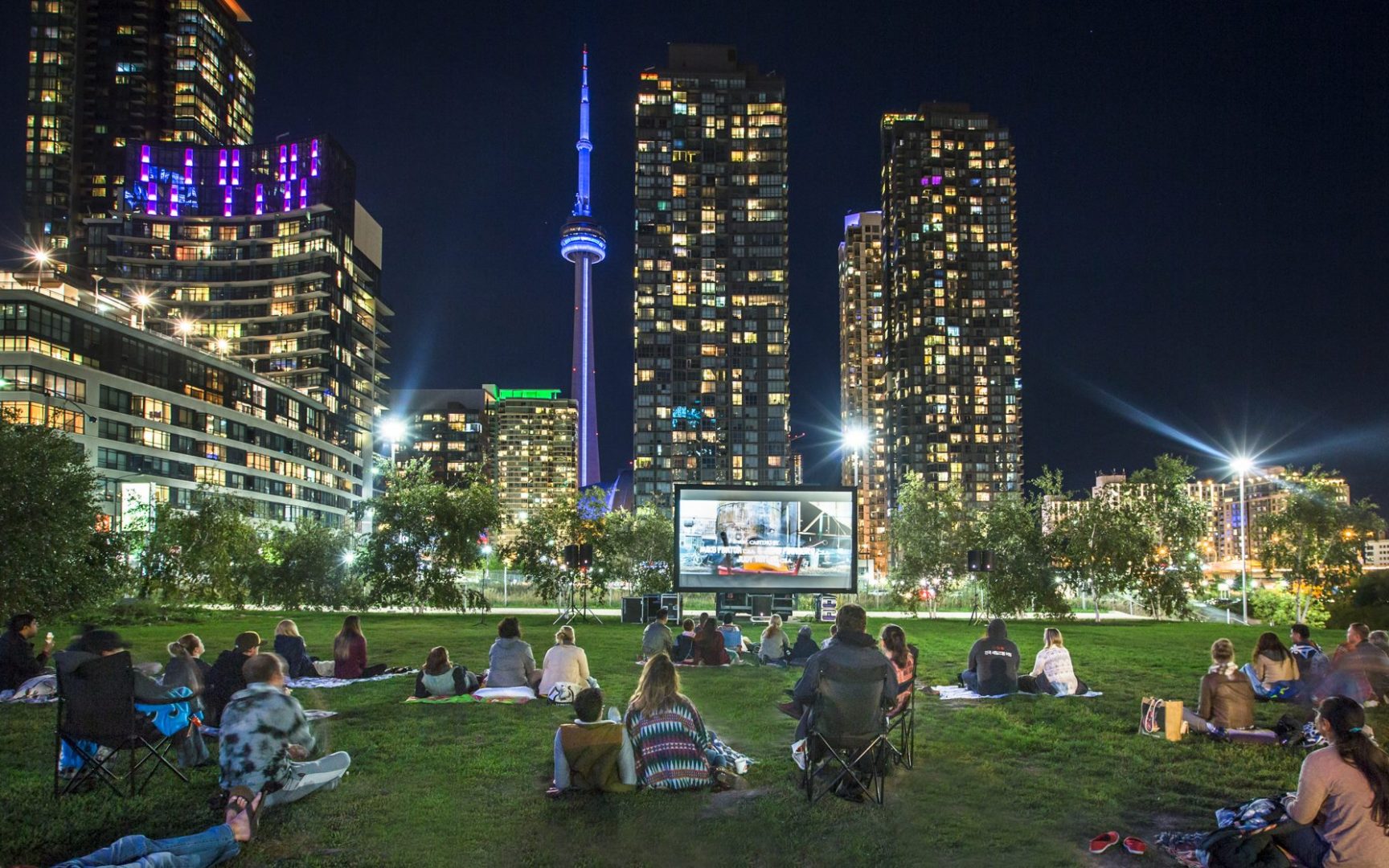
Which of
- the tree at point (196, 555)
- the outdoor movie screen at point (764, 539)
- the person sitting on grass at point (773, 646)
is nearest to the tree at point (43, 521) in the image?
the tree at point (196, 555)

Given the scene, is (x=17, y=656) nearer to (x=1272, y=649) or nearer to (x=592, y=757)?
(x=592, y=757)

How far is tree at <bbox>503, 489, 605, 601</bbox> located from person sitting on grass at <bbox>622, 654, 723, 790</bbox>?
77.4 feet

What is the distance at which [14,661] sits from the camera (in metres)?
11.2

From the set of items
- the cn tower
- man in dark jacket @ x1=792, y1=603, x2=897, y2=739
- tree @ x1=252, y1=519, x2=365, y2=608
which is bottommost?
tree @ x1=252, y1=519, x2=365, y2=608

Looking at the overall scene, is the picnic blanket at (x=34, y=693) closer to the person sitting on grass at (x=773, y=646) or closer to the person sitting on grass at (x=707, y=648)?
the person sitting on grass at (x=707, y=648)

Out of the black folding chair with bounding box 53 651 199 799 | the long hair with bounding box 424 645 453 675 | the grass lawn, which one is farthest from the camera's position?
the long hair with bounding box 424 645 453 675

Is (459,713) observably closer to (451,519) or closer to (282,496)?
(451,519)

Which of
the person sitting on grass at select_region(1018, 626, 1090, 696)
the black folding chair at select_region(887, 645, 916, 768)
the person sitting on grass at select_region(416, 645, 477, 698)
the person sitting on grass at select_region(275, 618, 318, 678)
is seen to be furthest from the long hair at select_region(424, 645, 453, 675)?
the person sitting on grass at select_region(1018, 626, 1090, 696)

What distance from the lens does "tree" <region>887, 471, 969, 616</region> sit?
1276 inches

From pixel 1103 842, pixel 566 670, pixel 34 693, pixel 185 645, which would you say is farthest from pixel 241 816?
pixel 34 693

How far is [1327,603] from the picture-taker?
3158 centimetres

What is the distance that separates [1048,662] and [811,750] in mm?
6835

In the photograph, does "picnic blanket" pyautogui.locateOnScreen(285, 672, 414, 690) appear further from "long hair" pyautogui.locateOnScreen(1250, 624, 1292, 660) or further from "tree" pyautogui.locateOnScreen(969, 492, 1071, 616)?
"tree" pyautogui.locateOnScreen(969, 492, 1071, 616)

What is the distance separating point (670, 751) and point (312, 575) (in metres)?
29.0
